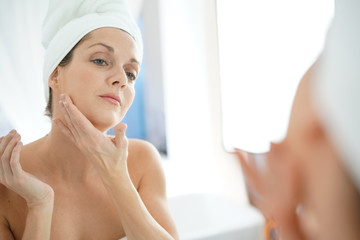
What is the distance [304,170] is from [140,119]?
0.65m

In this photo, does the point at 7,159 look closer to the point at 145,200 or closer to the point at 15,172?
the point at 15,172

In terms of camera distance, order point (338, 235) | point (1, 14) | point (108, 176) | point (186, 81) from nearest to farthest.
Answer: point (338, 235) < point (108, 176) < point (1, 14) < point (186, 81)

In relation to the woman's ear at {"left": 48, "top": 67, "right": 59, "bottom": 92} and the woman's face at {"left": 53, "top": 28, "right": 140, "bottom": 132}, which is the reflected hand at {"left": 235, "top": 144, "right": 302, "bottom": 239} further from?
the woman's ear at {"left": 48, "top": 67, "right": 59, "bottom": 92}

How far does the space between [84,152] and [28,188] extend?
0.40 ft

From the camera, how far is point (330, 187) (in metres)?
0.21

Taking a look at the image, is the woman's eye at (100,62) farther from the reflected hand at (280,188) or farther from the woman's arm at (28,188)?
the reflected hand at (280,188)

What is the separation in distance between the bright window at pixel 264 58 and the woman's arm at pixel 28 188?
1.23 ft

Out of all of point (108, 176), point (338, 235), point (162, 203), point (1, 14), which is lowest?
point (162, 203)

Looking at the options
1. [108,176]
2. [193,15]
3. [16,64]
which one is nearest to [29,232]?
[108,176]

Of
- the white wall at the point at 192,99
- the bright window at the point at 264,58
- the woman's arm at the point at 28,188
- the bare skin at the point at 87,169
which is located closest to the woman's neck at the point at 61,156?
the bare skin at the point at 87,169

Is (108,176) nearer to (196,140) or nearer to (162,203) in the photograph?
(162,203)

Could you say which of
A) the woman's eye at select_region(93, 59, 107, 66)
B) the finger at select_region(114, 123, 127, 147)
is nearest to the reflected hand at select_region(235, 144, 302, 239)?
the finger at select_region(114, 123, 127, 147)

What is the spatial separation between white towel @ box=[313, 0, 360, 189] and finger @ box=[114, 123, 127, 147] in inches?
15.0

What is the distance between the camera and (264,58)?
1.34 feet
